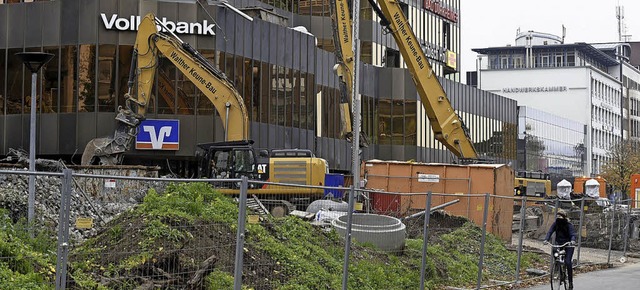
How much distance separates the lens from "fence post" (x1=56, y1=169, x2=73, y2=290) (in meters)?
9.16

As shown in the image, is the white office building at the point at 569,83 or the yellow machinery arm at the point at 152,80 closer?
the yellow machinery arm at the point at 152,80

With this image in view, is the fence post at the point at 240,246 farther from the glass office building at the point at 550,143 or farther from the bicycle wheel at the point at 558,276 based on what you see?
the glass office building at the point at 550,143

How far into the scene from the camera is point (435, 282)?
19.2 meters

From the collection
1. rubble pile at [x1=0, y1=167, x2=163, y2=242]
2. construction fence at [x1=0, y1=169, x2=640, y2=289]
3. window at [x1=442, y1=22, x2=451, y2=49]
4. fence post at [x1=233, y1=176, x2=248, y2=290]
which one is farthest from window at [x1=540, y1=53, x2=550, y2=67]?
fence post at [x1=233, y1=176, x2=248, y2=290]

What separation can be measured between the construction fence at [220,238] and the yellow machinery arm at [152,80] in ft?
47.4

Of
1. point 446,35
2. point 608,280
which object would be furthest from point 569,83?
point 608,280

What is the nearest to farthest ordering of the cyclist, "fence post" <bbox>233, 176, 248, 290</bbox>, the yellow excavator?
"fence post" <bbox>233, 176, 248, 290</bbox> → the cyclist → the yellow excavator

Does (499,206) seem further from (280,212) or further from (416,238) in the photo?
(280,212)

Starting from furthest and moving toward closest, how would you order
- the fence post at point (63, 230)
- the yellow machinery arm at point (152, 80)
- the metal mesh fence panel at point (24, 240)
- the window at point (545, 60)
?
the window at point (545, 60)
the yellow machinery arm at point (152, 80)
the metal mesh fence panel at point (24, 240)
the fence post at point (63, 230)

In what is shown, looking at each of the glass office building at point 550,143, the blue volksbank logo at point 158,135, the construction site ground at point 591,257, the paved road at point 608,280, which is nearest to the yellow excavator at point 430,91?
the construction site ground at point 591,257

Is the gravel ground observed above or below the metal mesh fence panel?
below

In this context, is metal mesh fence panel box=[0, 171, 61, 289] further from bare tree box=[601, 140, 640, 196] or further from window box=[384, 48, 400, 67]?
bare tree box=[601, 140, 640, 196]

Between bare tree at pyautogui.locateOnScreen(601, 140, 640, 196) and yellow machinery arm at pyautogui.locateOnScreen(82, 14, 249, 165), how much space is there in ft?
210

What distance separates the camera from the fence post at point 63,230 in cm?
916
